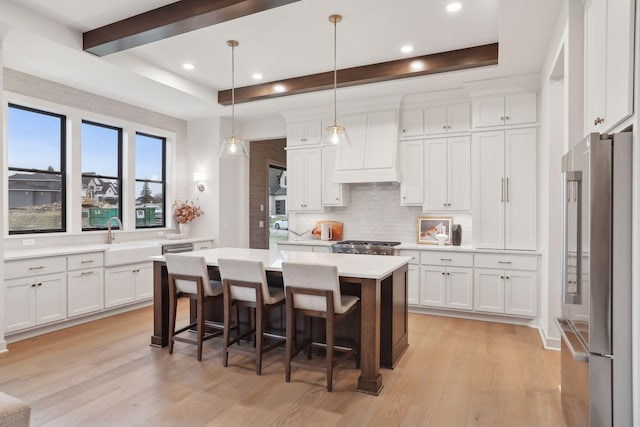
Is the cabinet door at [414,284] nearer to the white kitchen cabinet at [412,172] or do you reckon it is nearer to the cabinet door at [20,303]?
Result: the white kitchen cabinet at [412,172]

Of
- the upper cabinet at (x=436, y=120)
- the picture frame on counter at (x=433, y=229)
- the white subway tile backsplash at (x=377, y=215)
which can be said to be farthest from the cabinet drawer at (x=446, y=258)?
the upper cabinet at (x=436, y=120)

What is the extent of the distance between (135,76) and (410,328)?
4.23 m

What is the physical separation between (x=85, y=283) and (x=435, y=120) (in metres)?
4.70

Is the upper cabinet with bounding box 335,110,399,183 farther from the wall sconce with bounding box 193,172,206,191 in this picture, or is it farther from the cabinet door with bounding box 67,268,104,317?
the cabinet door with bounding box 67,268,104,317

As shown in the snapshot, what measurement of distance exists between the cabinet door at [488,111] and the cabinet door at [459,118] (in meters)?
0.20

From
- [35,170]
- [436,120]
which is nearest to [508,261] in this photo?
[436,120]

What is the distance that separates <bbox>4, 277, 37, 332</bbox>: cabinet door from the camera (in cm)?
371

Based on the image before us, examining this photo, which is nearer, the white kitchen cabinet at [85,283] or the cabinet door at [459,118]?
the white kitchen cabinet at [85,283]

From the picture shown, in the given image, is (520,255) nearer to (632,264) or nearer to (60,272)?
(632,264)

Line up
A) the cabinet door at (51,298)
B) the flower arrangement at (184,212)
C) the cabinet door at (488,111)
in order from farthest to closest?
the flower arrangement at (184,212)
the cabinet door at (488,111)
the cabinet door at (51,298)

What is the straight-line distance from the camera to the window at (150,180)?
595 centimetres

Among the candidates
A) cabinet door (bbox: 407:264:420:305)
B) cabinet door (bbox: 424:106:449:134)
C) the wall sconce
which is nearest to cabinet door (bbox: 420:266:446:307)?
cabinet door (bbox: 407:264:420:305)

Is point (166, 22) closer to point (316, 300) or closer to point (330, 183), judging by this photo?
point (316, 300)

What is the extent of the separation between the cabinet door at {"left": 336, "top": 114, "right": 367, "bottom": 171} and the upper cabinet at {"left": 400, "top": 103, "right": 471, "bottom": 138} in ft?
1.75
